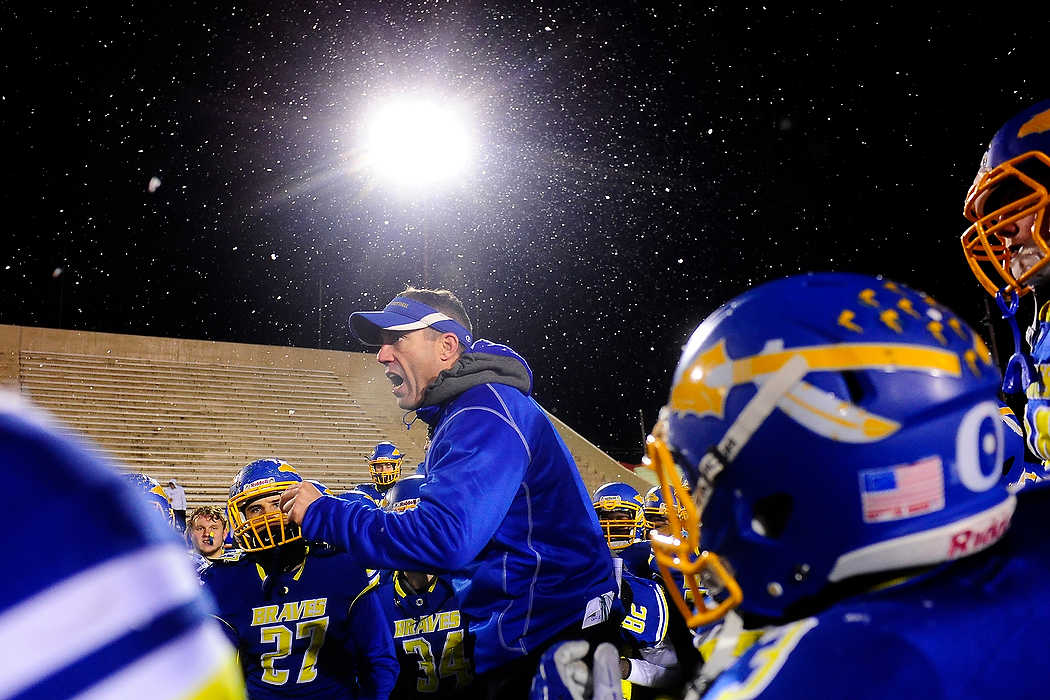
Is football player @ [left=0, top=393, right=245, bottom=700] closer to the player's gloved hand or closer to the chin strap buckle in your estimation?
the player's gloved hand

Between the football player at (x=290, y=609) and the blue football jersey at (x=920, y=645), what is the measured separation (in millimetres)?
3556

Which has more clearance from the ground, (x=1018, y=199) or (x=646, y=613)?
(x=1018, y=199)

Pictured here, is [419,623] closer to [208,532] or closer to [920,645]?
[920,645]

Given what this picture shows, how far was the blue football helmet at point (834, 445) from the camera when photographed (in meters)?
1.25

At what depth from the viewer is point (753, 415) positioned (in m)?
1.33

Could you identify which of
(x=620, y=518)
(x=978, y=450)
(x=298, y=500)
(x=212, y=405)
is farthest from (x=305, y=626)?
(x=212, y=405)

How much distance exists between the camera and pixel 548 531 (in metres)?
2.56

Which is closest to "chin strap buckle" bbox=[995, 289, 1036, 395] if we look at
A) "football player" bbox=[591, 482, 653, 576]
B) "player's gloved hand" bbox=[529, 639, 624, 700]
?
"player's gloved hand" bbox=[529, 639, 624, 700]

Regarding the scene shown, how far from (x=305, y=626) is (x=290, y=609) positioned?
0.44 ft

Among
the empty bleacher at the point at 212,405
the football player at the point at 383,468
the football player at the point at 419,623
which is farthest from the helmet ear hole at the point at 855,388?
the empty bleacher at the point at 212,405

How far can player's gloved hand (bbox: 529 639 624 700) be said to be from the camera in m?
1.82

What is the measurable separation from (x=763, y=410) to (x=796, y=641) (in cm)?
38

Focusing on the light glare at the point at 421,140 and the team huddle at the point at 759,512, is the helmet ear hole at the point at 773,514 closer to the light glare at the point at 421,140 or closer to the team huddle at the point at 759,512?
the team huddle at the point at 759,512

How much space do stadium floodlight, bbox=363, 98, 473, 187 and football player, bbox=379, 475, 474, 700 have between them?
17249mm
